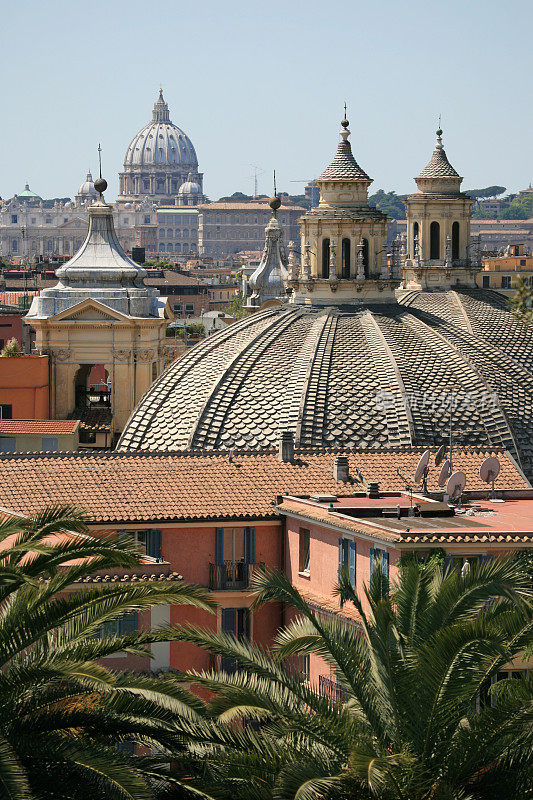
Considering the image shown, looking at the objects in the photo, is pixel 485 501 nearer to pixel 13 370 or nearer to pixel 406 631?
pixel 406 631

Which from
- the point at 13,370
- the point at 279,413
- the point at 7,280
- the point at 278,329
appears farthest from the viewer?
the point at 7,280

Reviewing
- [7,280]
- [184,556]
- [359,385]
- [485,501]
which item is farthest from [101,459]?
[7,280]

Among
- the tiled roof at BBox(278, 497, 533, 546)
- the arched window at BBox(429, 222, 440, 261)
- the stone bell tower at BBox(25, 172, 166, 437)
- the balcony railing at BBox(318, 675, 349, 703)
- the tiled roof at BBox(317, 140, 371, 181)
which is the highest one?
the tiled roof at BBox(317, 140, 371, 181)

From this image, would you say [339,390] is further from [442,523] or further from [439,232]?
[439,232]

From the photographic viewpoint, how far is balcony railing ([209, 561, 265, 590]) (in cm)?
2792

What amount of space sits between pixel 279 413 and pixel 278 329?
3.88 m

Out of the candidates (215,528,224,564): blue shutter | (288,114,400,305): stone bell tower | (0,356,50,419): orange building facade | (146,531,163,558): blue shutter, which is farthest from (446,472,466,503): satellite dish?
(0,356,50,419): orange building facade

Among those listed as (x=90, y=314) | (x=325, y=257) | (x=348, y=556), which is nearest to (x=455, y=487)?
(x=348, y=556)

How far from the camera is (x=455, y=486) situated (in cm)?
2841

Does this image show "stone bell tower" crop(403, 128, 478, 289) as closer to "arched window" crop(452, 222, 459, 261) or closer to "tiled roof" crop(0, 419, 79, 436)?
"arched window" crop(452, 222, 459, 261)

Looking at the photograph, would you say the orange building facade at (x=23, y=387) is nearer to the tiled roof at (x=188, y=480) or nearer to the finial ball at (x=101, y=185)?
the finial ball at (x=101, y=185)

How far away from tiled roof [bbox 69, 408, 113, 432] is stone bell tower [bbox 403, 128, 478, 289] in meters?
9.00

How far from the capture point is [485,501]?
29.9 m

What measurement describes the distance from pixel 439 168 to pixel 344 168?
1119cm
